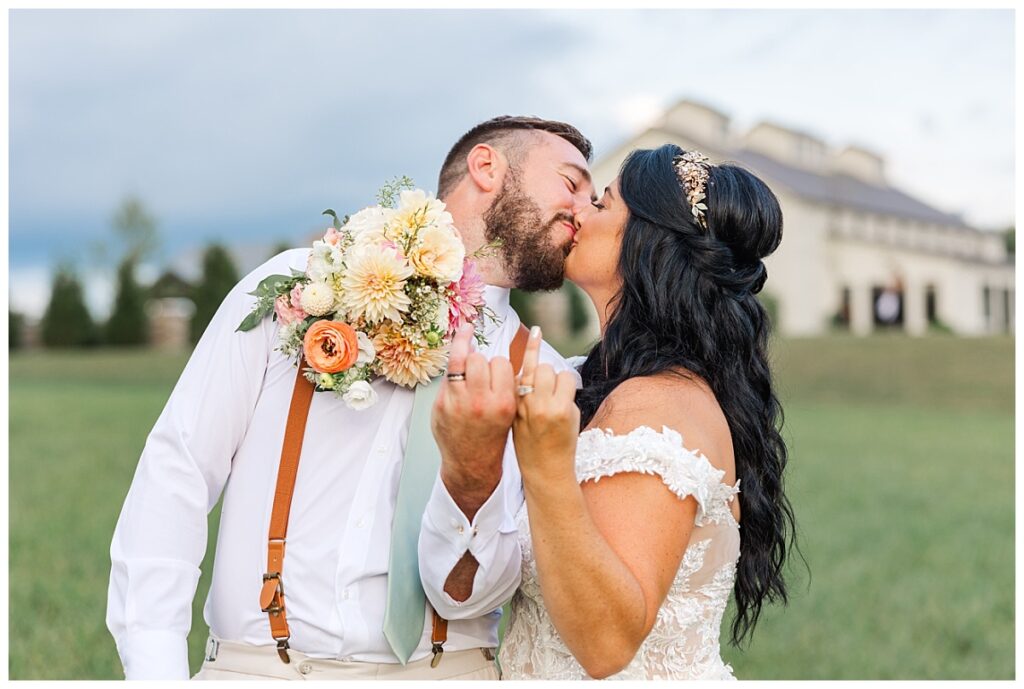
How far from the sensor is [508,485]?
10.7 feet

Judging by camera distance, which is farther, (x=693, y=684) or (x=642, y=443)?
(x=693, y=684)

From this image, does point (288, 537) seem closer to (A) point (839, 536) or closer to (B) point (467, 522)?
(B) point (467, 522)

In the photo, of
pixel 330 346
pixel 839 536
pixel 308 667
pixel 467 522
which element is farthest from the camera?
pixel 839 536

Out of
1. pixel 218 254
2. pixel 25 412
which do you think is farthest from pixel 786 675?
pixel 218 254

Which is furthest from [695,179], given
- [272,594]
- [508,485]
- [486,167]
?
[272,594]

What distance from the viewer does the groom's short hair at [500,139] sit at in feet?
13.4

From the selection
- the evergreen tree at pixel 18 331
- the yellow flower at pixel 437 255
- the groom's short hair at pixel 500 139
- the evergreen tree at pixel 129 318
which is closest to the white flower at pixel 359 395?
the yellow flower at pixel 437 255

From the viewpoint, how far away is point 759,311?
3736 millimetres

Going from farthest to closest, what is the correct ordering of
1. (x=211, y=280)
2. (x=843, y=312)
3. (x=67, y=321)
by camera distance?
(x=67, y=321), (x=843, y=312), (x=211, y=280)

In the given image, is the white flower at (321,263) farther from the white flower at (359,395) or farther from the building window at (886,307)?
the building window at (886,307)

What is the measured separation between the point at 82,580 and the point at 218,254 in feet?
115

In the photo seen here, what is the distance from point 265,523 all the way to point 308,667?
1.38 feet

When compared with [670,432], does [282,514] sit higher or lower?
lower

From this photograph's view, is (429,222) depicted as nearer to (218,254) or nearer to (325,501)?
(325,501)
